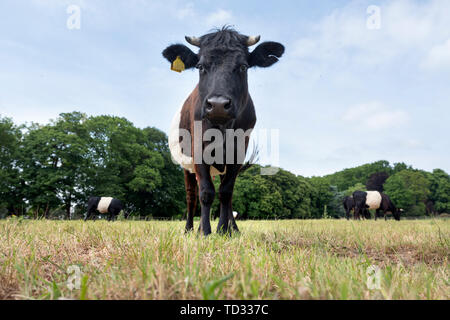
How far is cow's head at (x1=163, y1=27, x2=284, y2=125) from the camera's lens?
3215 millimetres

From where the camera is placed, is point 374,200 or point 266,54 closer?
point 266,54

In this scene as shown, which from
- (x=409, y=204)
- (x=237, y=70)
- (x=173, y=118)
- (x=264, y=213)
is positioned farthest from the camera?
(x=409, y=204)

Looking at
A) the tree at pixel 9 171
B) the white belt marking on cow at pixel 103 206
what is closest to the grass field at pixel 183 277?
the white belt marking on cow at pixel 103 206

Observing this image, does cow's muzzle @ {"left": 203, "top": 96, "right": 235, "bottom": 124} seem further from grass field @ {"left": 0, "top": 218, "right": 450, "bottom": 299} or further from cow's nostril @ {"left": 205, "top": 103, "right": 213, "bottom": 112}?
grass field @ {"left": 0, "top": 218, "right": 450, "bottom": 299}

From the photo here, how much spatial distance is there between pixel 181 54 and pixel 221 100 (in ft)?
5.95

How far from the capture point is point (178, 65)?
453 cm

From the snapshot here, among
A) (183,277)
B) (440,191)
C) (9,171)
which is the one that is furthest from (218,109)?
(440,191)

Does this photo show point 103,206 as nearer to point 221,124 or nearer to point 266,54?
point 266,54

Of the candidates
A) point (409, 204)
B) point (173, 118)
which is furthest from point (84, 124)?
point (409, 204)

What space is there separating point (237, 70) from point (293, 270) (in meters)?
2.72

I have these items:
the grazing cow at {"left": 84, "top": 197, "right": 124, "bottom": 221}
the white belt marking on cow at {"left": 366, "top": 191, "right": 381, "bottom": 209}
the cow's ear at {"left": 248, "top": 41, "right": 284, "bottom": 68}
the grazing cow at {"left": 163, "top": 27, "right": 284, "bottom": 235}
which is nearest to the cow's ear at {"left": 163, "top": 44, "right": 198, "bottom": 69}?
the grazing cow at {"left": 163, "top": 27, "right": 284, "bottom": 235}

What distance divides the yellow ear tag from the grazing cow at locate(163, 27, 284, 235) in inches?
0.6
